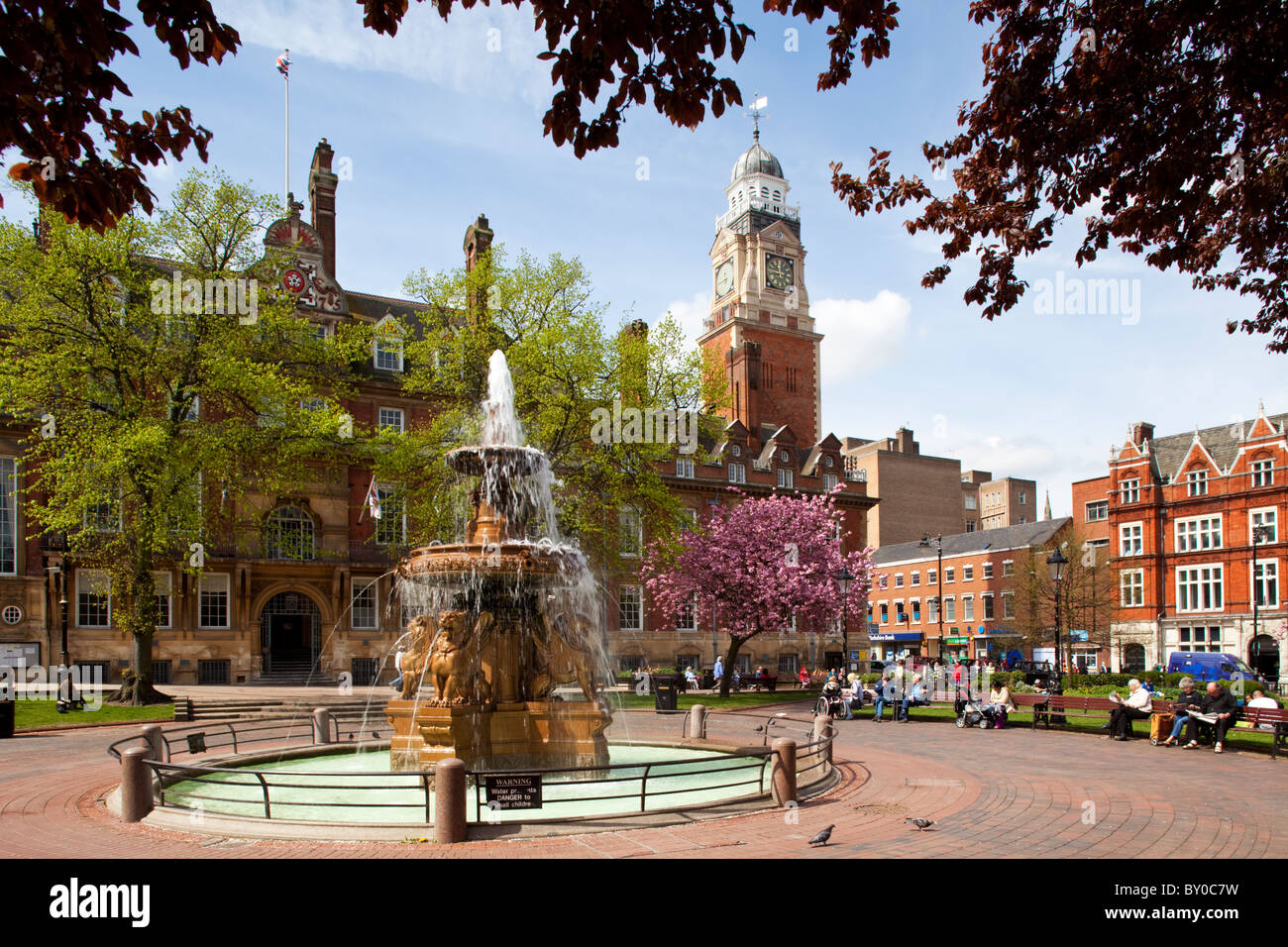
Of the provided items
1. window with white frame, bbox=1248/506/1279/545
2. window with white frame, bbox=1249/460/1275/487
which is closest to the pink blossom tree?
window with white frame, bbox=1248/506/1279/545

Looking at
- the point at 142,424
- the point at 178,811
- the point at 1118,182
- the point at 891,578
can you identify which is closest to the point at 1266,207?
the point at 1118,182

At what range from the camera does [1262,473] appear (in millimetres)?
52062

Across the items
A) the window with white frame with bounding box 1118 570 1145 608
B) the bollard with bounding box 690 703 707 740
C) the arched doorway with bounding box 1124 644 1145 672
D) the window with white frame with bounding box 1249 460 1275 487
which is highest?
the window with white frame with bounding box 1249 460 1275 487

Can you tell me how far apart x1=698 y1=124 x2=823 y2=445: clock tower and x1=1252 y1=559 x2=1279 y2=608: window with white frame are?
28.0m

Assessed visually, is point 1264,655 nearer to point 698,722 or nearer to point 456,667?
point 698,722

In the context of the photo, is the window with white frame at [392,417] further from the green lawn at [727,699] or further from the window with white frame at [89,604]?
the green lawn at [727,699]

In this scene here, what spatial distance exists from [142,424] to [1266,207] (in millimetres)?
25932

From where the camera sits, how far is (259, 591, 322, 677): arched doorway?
40959 millimetres

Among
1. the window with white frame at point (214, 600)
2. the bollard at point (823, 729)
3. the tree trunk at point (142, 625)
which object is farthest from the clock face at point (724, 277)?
the bollard at point (823, 729)

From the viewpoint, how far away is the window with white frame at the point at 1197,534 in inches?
2133

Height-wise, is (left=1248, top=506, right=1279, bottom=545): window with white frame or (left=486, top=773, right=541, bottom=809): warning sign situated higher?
(left=1248, top=506, right=1279, bottom=545): window with white frame

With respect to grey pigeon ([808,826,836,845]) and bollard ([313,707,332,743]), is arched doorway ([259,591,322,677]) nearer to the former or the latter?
bollard ([313,707,332,743])

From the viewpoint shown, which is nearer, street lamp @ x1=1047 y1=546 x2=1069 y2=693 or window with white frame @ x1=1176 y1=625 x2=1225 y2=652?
street lamp @ x1=1047 y1=546 x2=1069 y2=693

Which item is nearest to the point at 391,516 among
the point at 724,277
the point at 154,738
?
the point at 154,738
